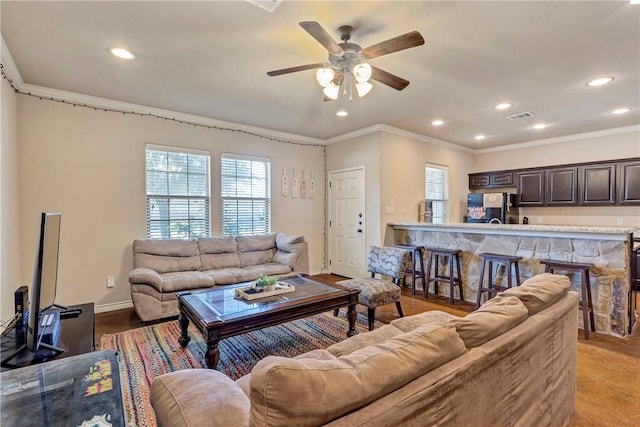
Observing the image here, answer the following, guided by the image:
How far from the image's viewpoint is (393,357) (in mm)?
1002

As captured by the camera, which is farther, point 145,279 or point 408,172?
point 408,172

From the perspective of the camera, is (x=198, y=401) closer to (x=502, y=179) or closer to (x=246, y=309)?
(x=246, y=309)

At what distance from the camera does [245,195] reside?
17.0ft

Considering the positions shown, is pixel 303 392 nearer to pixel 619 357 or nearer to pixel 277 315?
pixel 277 315

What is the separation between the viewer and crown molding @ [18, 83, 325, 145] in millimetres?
3518

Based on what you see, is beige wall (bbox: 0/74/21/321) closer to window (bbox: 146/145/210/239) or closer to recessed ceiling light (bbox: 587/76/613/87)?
window (bbox: 146/145/210/239)

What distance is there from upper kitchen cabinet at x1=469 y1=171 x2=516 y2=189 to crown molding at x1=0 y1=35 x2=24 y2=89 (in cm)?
752

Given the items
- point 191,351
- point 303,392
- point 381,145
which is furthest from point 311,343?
point 381,145

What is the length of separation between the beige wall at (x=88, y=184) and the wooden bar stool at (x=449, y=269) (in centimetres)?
393

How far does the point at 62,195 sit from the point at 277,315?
126 inches

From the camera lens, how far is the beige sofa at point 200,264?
341 cm

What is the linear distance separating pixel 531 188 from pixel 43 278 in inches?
285

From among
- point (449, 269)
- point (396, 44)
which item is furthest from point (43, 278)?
point (449, 269)

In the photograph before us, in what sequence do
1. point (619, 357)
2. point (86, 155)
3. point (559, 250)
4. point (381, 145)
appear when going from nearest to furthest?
point (619, 357) < point (559, 250) < point (86, 155) < point (381, 145)
